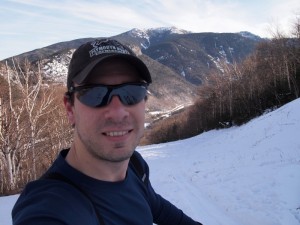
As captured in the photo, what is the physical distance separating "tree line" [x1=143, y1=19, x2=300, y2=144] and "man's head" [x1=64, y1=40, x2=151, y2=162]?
112 ft

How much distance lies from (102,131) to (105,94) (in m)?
0.20

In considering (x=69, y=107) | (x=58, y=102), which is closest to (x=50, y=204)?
(x=69, y=107)

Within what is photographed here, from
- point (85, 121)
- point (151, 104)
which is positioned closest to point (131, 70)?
point (85, 121)

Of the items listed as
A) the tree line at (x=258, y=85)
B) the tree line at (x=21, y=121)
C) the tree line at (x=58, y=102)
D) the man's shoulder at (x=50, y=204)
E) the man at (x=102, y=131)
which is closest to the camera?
the man's shoulder at (x=50, y=204)

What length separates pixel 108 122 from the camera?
1854 mm

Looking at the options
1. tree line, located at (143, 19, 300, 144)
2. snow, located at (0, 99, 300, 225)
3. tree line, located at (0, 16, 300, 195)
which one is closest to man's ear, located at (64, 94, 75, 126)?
snow, located at (0, 99, 300, 225)

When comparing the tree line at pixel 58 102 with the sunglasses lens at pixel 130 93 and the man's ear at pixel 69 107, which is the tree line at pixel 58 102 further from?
the sunglasses lens at pixel 130 93

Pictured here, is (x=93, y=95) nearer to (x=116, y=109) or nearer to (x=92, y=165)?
(x=116, y=109)

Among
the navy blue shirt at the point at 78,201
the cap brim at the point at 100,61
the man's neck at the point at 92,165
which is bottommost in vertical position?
the navy blue shirt at the point at 78,201

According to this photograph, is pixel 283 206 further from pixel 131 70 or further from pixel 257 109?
pixel 257 109

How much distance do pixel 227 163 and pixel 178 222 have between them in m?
12.0

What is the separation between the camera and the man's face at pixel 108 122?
6.05 ft

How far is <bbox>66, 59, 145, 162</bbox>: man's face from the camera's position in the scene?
1843 mm

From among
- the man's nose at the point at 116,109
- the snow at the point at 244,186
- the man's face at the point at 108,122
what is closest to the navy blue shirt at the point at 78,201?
the man's face at the point at 108,122
